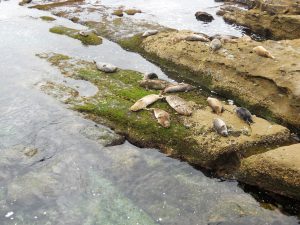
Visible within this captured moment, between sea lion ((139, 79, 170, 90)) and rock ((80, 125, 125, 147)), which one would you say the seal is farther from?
sea lion ((139, 79, 170, 90))

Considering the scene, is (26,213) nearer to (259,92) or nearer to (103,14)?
(259,92)

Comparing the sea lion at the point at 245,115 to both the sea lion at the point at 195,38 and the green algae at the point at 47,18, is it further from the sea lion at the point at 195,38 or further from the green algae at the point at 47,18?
the green algae at the point at 47,18

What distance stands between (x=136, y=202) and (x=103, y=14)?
81.1 feet

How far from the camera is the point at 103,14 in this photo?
1339 inches

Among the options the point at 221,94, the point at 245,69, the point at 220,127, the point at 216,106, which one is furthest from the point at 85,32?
the point at 220,127

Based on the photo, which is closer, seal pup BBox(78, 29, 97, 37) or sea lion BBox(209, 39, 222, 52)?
sea lion BBox(209, 39, 222, 52)

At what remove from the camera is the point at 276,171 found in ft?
43.0

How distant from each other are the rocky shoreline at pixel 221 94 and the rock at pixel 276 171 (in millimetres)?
34

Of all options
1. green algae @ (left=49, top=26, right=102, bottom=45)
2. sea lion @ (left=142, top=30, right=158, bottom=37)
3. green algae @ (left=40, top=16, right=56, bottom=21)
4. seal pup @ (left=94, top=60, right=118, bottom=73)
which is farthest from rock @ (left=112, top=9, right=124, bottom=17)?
seal pup @ (left=94, top=60, right=118, bottom=73)

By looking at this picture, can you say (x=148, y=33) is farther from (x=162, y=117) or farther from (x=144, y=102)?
(x=162, y=117)

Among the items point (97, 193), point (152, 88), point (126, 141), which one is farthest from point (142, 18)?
point (97, 193)

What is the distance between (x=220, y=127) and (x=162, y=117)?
258 cm

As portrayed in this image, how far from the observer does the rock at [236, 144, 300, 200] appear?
12820 mm

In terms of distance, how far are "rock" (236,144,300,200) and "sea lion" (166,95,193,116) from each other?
12.0ft
